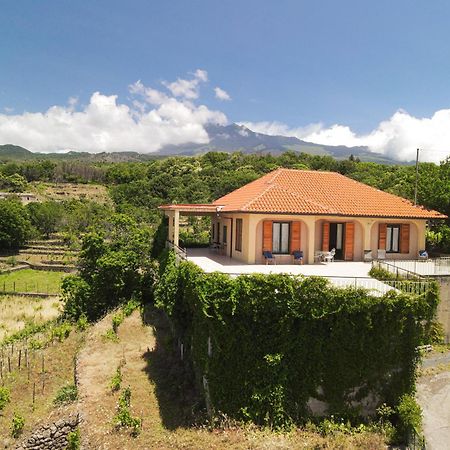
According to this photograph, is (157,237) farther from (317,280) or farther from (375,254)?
(317,280)

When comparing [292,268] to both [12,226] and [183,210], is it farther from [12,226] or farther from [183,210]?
[12,226]

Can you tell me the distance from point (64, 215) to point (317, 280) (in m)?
61.3

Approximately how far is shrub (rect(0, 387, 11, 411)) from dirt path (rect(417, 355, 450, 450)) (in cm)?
1536

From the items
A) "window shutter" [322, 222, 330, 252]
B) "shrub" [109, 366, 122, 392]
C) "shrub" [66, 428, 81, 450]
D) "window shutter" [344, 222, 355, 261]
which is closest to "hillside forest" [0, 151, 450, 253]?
"window shutter" [344, 222, 355, 261]

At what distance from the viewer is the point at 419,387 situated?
14.5 m

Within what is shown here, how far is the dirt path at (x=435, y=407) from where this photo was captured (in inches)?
467

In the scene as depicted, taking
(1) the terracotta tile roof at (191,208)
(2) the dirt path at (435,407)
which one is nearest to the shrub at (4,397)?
(1) the terracotta tile roof at (191,208)

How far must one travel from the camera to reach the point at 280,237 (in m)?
20.3

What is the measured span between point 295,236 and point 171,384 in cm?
954

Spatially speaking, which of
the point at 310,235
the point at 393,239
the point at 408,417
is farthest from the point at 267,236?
the point at 408,417

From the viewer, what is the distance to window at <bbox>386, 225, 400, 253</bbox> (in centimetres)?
2267

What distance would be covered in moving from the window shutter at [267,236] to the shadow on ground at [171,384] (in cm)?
665

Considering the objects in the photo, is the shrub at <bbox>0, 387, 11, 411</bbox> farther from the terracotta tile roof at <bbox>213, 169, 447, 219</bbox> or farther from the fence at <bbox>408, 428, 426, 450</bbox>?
the fence at <bbox>408, 428, 426, 450</bbox>

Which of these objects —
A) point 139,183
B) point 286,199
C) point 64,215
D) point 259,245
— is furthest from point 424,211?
point 139,183
